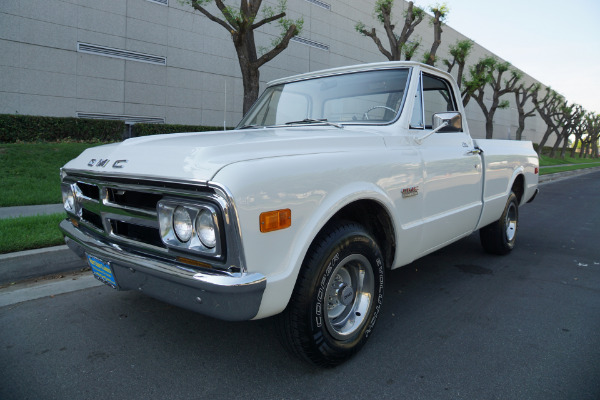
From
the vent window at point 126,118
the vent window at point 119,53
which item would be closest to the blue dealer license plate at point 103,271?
the vent window at point 126,118

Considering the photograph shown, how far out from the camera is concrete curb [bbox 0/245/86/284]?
374 centimetres

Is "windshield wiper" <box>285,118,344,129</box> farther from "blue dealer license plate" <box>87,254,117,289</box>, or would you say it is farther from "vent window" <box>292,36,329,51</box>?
"vent window" <box>292,36,329,51</box>

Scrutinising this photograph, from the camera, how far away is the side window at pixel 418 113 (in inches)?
127

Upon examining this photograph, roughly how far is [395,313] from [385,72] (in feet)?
6.39

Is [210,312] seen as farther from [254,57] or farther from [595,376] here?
[254,57]

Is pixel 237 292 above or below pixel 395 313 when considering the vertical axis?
above

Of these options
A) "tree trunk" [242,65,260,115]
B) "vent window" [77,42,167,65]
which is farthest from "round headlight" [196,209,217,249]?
"vent window" [77,42,167,65]

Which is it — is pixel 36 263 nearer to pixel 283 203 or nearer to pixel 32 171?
pixel 283 203

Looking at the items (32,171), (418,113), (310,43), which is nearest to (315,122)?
(418,113)

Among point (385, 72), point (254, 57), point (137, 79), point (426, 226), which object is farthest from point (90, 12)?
point (426, 226)

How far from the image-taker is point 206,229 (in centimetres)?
188

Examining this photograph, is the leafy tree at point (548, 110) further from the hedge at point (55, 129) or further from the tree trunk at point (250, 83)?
the hedge at point (55, 129)

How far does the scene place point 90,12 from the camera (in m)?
13.5

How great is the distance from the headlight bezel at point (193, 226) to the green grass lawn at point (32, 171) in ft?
18.5
